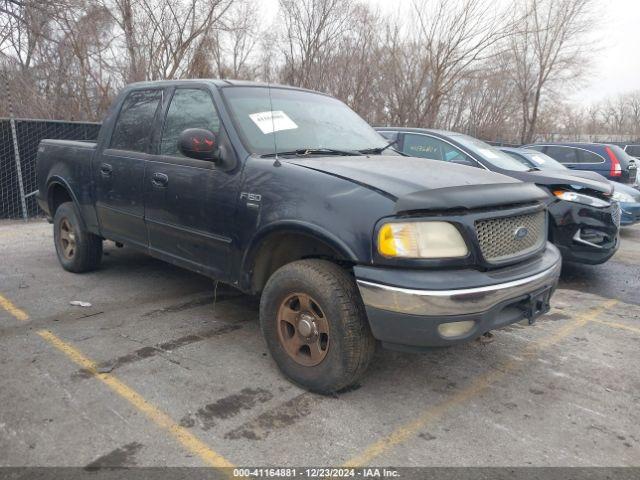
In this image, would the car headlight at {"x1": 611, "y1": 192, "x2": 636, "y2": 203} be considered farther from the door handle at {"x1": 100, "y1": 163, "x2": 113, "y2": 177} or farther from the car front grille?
the door handle at {"x1": 100, "y1": 163, "x2": 113, "y2": 177}

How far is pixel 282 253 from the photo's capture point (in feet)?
11.0

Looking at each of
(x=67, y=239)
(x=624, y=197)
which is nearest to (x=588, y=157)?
(x=624, y=197)

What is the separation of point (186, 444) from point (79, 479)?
19.4 inches

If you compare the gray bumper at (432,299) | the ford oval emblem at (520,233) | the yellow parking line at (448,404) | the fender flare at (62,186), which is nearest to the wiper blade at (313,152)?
the gray bumper at (432,299)

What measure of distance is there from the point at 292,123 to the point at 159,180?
114 centimetres

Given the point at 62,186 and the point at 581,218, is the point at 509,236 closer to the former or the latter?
the point at 581,218

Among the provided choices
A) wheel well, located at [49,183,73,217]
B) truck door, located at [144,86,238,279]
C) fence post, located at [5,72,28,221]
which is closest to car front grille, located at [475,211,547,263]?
truck door, located at [144,86,238,279]

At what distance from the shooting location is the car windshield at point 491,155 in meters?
6.53

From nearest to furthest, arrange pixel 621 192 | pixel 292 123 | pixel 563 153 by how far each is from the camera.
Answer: pixel 292 123
pixel 621 192
pixel 563 153

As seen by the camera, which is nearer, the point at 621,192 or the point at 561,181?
the point at 561,181

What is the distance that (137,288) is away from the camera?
497 centimetres

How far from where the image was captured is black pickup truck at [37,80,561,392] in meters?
2.60

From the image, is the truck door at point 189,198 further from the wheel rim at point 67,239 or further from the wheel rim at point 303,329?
the wheel rim at point 67,239

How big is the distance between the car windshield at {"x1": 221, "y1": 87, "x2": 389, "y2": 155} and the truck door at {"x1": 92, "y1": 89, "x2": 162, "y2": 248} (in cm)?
98
